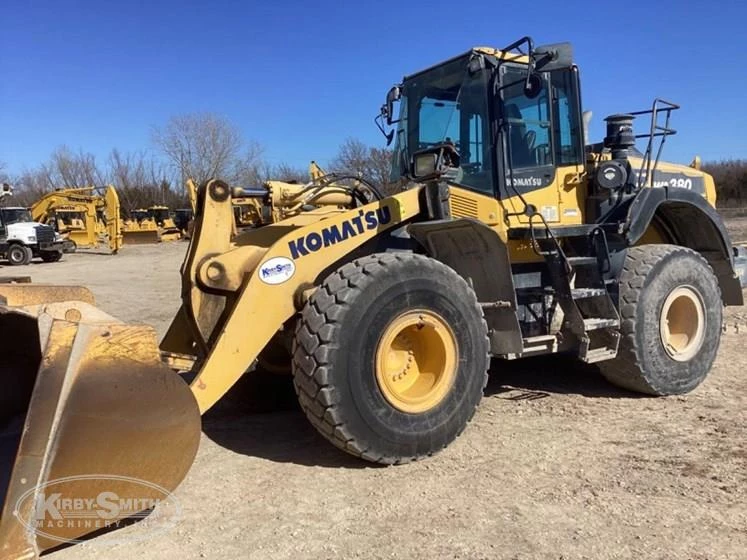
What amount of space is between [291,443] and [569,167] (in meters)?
3.15

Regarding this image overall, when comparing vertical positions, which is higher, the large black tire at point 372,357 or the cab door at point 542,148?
the cab door at point 542,148

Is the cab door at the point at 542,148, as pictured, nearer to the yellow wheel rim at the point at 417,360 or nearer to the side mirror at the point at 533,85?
the side mirror at the point at 533,85

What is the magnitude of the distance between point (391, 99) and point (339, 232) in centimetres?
199

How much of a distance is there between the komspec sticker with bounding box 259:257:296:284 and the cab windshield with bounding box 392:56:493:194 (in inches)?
64.3

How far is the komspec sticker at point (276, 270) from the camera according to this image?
3.87 m

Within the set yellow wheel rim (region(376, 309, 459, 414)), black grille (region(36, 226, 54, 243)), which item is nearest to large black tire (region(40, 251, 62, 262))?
black grille (region(36, 226, 54, 243))

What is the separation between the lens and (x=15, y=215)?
26.6 meters

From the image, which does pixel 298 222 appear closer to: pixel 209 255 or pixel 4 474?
pixel 209 255

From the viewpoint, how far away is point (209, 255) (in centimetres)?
424

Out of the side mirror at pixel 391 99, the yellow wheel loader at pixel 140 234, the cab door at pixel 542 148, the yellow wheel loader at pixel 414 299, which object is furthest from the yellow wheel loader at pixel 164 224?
the cab door at pixel 542 148

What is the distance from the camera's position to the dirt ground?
3059mm

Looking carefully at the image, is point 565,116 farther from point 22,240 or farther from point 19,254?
point 19,254

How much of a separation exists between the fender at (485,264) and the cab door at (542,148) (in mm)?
506

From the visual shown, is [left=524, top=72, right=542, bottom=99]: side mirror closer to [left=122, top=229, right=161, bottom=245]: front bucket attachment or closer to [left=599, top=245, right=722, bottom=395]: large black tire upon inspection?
[left=599, top=245, right=722, bottom=395]: large black tire
